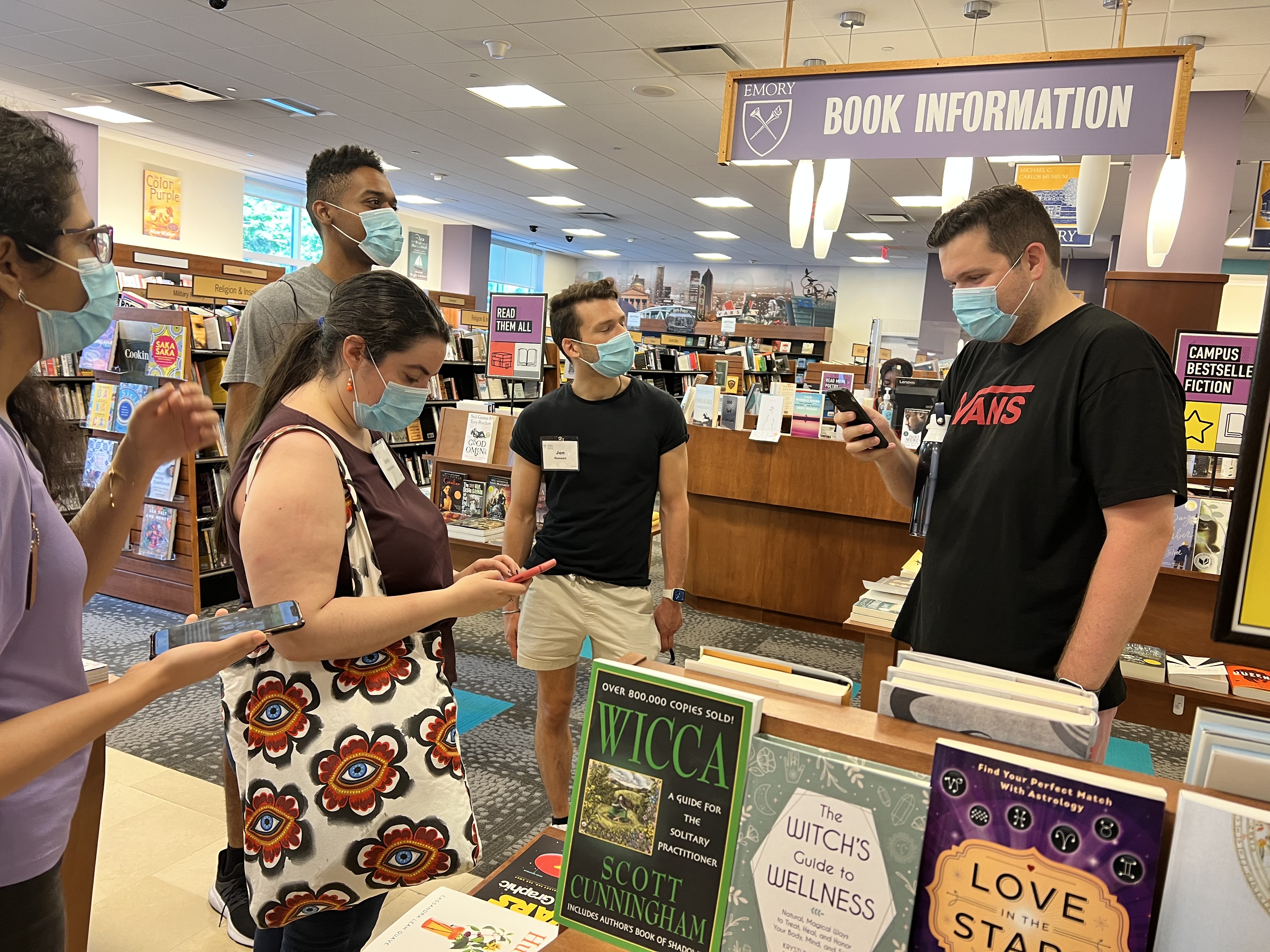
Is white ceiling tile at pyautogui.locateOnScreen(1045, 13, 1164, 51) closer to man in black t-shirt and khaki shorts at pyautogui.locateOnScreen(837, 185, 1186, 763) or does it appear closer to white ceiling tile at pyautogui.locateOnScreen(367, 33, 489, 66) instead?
white ceiling tile at pyautogui.locateOnScreen(367, 33, 489, 66)

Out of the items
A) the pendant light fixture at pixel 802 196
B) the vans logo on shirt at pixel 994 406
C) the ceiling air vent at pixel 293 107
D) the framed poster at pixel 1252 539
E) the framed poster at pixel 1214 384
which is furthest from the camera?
the ceiling air vent at pixel 293 107

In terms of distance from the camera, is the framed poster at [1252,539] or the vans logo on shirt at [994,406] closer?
the framed poster at [1252,539]

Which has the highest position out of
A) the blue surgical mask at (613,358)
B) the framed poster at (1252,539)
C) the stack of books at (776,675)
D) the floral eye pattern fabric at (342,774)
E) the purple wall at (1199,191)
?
the purple wall at (1199,191)

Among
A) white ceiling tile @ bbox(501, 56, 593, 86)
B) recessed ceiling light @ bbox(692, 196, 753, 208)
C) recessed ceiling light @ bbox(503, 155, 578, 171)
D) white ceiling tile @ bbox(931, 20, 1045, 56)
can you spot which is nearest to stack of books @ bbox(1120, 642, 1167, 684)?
white ceiling tile @ bbox(931, 20, 1045, 56)

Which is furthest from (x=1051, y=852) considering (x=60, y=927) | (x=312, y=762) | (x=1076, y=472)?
(x=60, y=927)

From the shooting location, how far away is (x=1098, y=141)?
→ 106 inches

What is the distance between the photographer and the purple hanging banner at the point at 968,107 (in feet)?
8.60

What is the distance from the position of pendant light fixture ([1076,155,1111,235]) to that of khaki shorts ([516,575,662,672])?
3.17 metres

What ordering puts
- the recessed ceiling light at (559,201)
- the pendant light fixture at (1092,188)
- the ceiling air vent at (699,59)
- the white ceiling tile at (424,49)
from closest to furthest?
the pendant light fixture at (1092,188) → the ceiling air vent at (699,59) → the white ceiling tile at (424,49) → the recessed ceiling light at (559,201)

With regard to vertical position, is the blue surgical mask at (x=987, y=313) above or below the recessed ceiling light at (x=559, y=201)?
below

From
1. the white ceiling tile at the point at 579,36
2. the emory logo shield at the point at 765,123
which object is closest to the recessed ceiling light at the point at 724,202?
the white ceiling tile at the point at 579,36

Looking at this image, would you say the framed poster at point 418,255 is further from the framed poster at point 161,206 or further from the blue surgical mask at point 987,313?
the blue surgical mask at point 987,313

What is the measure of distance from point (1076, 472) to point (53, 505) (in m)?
1.61

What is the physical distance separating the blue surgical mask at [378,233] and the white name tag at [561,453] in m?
0.70
